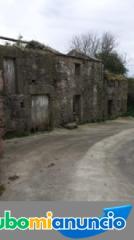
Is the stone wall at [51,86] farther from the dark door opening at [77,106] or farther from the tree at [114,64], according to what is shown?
the tree at [114,64]

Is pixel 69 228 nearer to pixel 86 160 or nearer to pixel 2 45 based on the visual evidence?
pixel 86 160

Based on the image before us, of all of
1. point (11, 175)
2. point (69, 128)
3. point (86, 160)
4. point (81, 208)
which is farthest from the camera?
point (69, 128)

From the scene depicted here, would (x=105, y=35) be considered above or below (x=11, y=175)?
above

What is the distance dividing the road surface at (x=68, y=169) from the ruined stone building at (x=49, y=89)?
5.71 feet

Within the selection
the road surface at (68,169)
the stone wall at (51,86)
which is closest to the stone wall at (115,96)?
the stone wall at (51,86)

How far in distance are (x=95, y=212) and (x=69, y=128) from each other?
11.0 meters

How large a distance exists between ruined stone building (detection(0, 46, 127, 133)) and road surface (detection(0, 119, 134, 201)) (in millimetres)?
1742

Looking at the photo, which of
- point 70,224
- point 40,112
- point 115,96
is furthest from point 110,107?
point 70,224

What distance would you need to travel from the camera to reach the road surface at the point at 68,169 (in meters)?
6.04

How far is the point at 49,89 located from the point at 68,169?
760cm

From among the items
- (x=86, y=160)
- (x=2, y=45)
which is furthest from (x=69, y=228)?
(x=2, y=45)

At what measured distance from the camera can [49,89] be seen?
14.5 metres

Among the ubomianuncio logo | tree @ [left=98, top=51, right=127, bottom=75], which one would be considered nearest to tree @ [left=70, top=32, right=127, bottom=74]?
tree @ [left=98, top=51, right=127, bottom=75]

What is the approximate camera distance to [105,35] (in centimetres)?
3625
